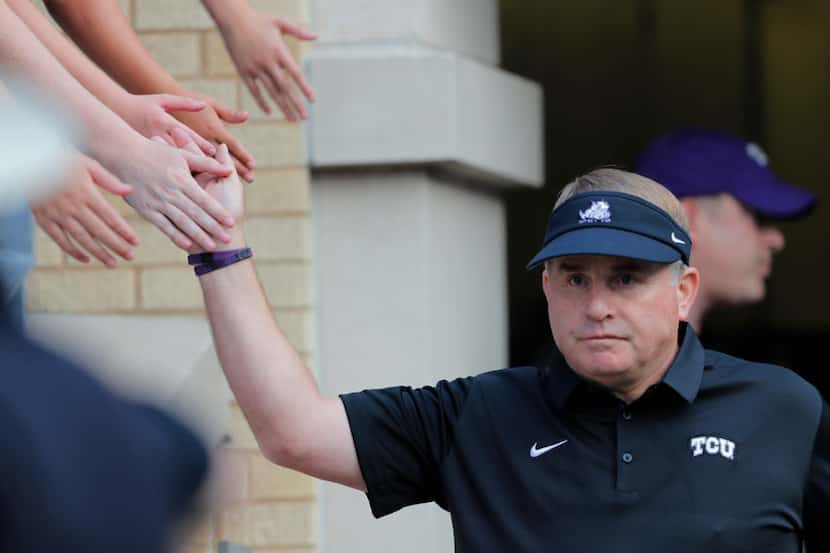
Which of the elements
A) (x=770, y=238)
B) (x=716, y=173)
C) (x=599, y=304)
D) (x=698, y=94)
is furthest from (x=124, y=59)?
(x=698, y=94)

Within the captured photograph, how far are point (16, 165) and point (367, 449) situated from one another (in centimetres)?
160

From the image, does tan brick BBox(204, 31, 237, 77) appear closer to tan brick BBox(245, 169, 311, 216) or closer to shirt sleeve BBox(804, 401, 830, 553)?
tan brick BBox(245, 169, 311, 216)

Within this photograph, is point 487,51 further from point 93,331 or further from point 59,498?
point 59,498

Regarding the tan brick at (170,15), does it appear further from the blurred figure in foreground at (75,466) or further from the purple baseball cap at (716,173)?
the blurred figure in foreground at (75,466)

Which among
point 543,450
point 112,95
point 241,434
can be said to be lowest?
point 241,434

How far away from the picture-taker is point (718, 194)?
453 cm

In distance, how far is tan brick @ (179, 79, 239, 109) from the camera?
188 inches

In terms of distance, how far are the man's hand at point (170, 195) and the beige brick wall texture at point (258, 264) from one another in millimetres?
1869

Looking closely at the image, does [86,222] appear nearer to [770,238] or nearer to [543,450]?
[543,450]

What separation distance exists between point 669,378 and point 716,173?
1.72 metres

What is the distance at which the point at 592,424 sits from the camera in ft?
9.56

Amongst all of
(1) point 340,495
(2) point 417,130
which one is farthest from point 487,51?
(1) point 340,495

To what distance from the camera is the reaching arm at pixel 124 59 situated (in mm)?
3229

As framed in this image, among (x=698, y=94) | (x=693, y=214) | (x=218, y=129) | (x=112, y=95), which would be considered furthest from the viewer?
(x=698, y=94)
